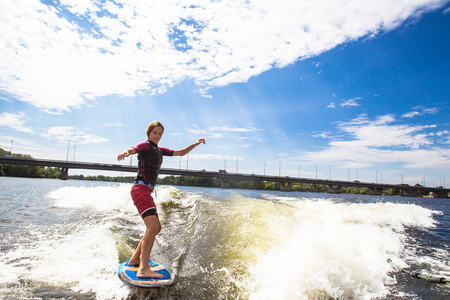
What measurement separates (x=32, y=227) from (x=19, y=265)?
3566 mm

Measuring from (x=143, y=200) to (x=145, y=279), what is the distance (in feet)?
3.91

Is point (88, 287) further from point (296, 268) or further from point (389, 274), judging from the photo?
point (389, 274)

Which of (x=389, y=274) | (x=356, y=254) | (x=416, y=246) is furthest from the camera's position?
(x=416, y=246)

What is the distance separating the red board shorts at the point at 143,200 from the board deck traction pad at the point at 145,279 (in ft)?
2.97

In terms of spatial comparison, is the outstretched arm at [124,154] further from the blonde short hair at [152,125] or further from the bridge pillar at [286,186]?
the bridge pillar at [286,186]

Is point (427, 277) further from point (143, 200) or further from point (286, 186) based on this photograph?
point (286, 186)

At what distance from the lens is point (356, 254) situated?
14.6 ft

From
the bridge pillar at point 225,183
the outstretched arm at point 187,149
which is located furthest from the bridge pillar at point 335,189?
the outstretched arm at point 187,149

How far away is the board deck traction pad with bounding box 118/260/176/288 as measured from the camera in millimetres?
3510

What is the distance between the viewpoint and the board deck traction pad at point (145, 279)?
11.5 feet

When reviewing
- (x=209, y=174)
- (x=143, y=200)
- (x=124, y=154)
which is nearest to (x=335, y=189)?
(x=209, y=174)

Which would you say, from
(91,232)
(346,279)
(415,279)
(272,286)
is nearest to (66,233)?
(91,232)

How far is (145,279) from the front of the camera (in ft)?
12.0

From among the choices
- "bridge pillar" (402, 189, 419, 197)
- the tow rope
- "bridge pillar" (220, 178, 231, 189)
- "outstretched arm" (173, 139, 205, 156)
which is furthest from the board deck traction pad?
"bridge pillar" (402, 189, 419, 197)
